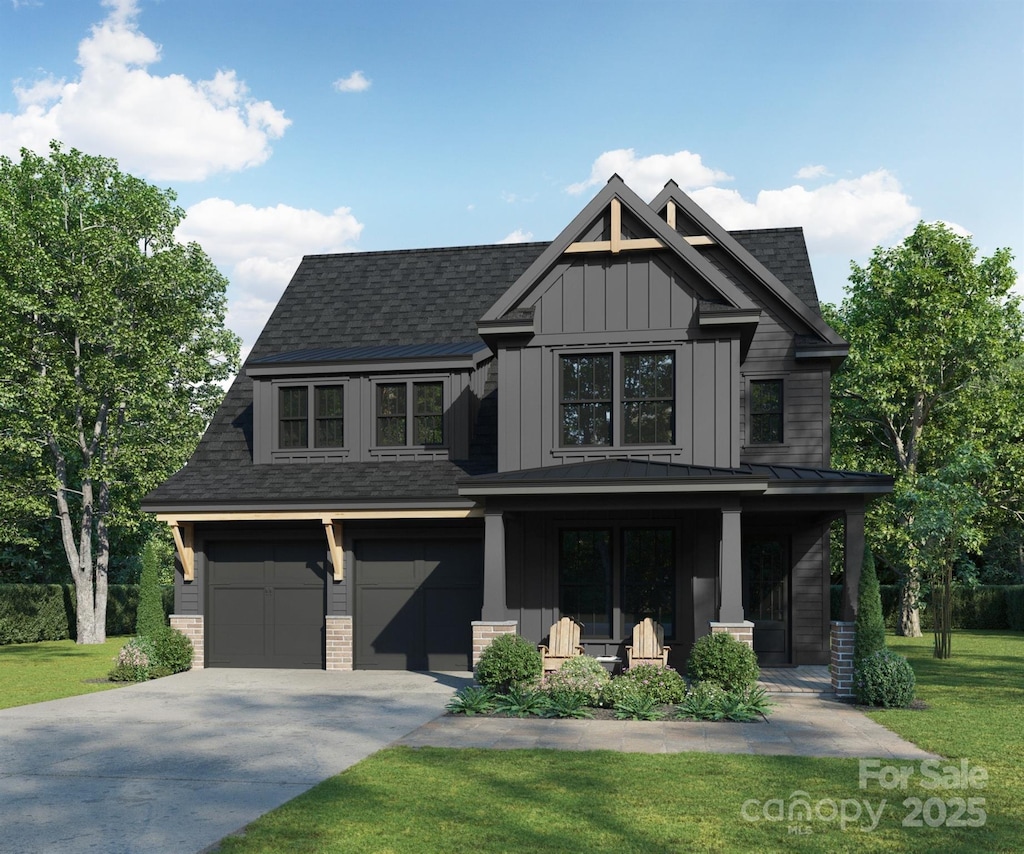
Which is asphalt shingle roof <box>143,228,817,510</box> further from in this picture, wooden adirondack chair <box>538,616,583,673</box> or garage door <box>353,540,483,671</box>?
wooden adirondack chair <box>538,616,583,673</box>

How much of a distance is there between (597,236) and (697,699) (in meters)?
8.38

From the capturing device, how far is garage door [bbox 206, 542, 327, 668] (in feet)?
62.5

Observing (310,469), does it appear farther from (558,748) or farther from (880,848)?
(880,848)

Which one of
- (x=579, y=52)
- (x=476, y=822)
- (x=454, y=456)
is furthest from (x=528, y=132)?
(x=476, y=822)

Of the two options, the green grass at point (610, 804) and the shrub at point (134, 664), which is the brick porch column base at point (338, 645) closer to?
the shrub at point (134, 664)

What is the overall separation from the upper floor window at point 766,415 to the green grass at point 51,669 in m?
12.9

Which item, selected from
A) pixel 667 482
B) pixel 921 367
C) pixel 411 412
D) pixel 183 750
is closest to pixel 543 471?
pixel 667 482

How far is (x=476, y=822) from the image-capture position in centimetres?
788

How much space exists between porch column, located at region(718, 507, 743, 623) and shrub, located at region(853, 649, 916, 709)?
1.91m

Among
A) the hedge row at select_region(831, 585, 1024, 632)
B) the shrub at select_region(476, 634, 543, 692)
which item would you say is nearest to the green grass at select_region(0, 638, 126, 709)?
the shrub at select_region(476, 634, 543, 692)

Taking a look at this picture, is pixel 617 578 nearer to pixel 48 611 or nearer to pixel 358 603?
pixel 358 603

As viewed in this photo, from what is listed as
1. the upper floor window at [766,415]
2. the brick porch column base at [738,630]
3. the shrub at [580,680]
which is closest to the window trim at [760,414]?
the upper floor window at [766,415]

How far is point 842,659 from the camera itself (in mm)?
14898

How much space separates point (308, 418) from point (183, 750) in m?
9.61
